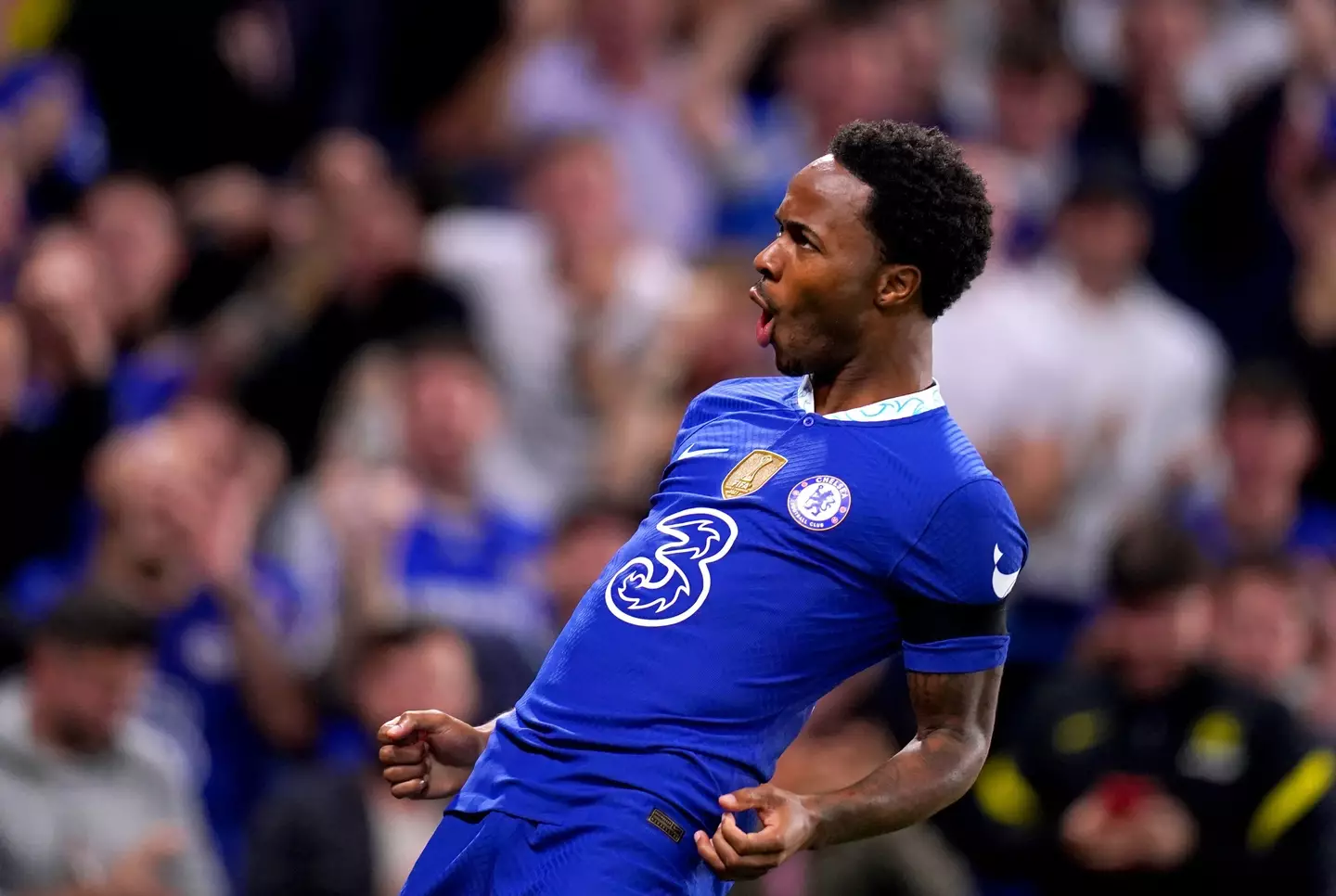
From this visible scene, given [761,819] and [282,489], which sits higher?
[761,819]

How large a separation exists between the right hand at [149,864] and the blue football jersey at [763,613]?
2810mm

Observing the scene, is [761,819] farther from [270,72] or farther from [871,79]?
[270,72]

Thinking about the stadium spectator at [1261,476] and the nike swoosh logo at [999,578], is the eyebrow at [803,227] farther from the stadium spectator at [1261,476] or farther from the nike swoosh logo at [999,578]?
the stadium spectator at [1261,476]

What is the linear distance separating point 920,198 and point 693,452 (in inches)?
23.6

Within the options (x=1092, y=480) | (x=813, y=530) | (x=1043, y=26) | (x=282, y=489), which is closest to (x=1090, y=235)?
(x=1092, y=480)

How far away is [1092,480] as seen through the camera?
26.7 feet

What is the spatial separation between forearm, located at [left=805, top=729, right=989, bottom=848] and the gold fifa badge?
0.49m

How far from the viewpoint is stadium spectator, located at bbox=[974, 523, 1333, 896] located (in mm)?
6488

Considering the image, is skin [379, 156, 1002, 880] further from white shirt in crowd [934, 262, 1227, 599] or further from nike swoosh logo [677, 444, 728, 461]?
white shirt in crowd [934, 262, 1227, 599]

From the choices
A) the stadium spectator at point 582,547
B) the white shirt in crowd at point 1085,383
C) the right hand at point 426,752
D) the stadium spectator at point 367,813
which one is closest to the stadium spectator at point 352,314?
the stadium spectator at point 582,547

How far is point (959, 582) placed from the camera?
3.43m

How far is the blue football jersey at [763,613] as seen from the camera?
3.44 m

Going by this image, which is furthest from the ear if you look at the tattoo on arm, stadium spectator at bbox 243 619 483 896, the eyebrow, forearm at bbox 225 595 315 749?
forearm at bbox 225 595 315 749

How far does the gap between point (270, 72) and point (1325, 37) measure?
4.64 metres
